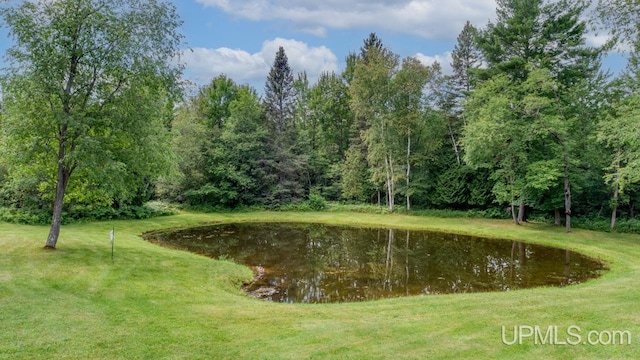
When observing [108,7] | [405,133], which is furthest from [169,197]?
[108,7]

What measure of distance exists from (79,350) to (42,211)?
20.8 metres

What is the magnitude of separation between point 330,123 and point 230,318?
38180mm

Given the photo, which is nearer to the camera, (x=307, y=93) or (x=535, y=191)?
(x=535, y=191)

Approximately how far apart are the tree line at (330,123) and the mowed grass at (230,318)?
151 inches

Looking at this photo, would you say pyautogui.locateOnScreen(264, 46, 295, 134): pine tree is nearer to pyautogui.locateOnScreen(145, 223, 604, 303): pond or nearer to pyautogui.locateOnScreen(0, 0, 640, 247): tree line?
pyautogui.locateOnScreen(0, 0, 640, 247): tree line

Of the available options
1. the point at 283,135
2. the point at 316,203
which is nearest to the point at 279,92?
the point at 283,135

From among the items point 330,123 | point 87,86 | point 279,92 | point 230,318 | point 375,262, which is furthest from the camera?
point 330,123

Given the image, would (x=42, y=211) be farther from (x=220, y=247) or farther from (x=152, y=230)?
(x=220, y=247)

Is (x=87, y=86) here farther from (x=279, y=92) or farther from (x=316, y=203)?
(x=279, y=92)

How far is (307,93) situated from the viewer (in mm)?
47750

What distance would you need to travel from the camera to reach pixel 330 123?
147 ft

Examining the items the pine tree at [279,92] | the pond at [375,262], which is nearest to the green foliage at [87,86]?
the pond at [375,262]

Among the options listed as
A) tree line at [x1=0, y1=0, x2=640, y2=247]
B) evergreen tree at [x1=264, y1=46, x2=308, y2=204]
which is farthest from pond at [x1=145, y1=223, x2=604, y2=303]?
evergreen tree at [x1=264, y1=46, x2=308, y2=204]

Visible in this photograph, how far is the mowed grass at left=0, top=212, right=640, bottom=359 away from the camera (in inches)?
235
